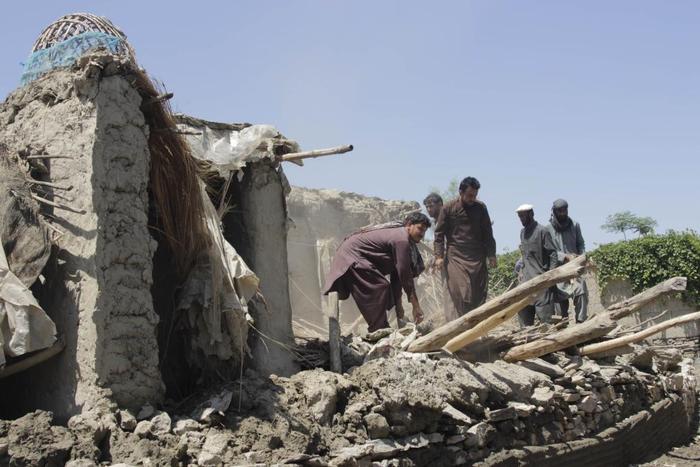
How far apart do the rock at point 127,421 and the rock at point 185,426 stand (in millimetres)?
239

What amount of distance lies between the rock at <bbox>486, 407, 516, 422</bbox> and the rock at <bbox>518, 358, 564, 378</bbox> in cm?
105

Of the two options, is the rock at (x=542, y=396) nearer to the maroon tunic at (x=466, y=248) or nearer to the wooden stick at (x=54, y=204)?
the maroon tunic at (x=466, y=248)

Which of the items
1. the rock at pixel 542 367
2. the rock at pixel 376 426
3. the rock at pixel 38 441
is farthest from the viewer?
the rock at pixel 542 367

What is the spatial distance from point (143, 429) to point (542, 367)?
3.89 metres

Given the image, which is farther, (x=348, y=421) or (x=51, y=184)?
(x=348, y=421)

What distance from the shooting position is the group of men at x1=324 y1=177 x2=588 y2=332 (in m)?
7.11

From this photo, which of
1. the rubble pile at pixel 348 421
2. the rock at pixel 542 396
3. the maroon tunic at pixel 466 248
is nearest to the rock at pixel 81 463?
the rubble pile at pixel 348 421

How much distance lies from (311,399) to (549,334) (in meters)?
2.91

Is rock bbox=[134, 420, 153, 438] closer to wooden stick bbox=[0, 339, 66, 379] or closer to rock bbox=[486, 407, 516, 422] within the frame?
wooden stick bbox=[0, 339, 66, 379]

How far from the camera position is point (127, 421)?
175 inches

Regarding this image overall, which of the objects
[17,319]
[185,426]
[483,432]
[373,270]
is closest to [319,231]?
[373,270]

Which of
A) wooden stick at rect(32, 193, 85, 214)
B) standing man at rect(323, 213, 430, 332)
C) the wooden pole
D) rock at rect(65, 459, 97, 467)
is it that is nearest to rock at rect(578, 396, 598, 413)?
standing man at rect(323, 213, 430, 332)

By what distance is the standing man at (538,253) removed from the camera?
29.2 feet

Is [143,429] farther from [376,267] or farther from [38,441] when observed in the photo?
[376,267]
